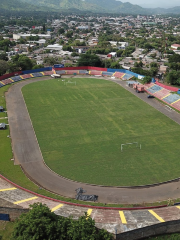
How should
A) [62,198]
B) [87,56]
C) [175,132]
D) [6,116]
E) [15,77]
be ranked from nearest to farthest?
[62,198] → [175,132] → [6,116] → [15,77] → [87,56]

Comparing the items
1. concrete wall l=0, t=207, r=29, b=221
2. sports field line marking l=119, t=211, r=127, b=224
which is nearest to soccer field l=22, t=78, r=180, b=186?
sports field line marking l=119, t=211, r=127, b=224

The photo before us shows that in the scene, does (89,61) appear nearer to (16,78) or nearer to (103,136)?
(16,78)

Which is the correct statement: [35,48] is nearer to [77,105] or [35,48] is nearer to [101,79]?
[101,79]

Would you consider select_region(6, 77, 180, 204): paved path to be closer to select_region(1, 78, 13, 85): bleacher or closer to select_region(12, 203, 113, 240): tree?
select_region(12, 203, 113, 240): tree

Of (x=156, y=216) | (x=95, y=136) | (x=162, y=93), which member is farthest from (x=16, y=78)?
(x=156, y=216)

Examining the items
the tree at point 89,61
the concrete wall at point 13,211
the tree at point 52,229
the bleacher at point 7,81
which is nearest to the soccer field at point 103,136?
the concrete wall at point 13,211

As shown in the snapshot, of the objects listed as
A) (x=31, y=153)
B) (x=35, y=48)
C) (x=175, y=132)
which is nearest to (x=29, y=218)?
(x=31, y=153)
